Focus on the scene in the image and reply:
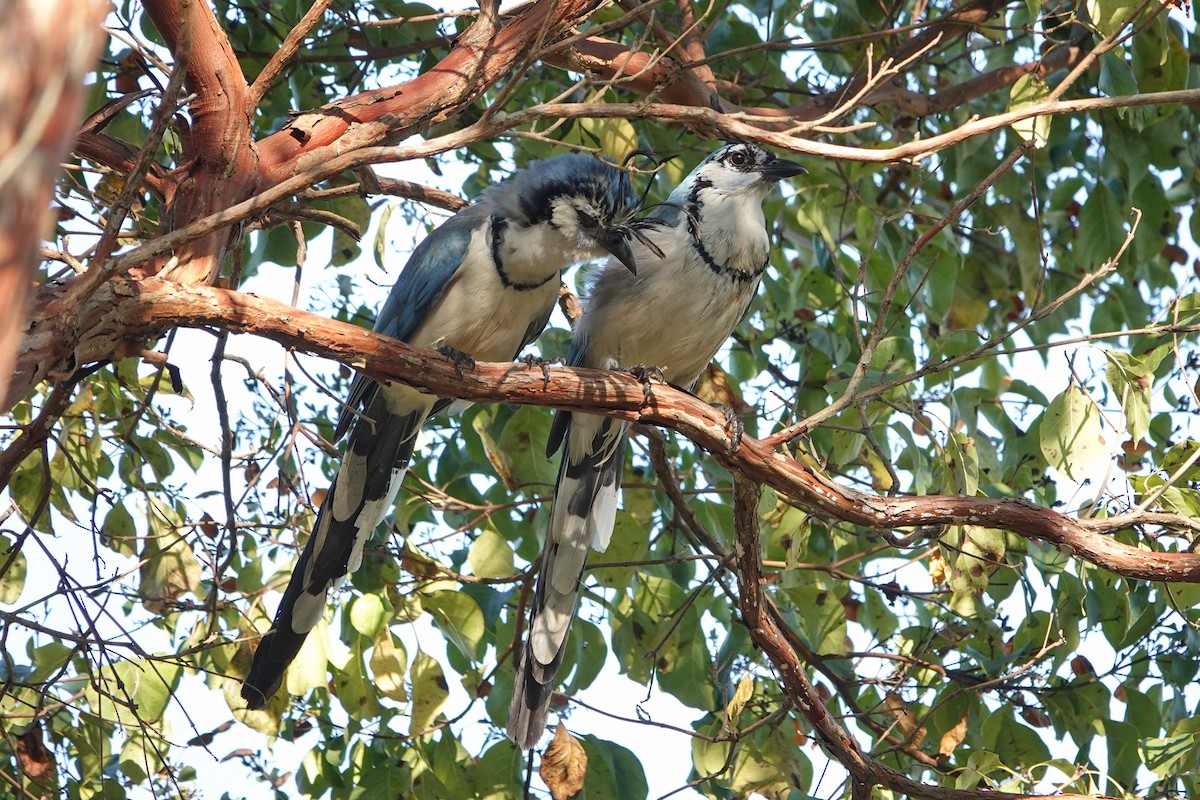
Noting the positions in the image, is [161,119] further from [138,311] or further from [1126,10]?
[1126,10]

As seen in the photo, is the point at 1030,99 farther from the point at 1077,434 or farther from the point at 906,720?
the point at 906,720

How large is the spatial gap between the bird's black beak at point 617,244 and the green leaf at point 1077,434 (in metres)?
1.38

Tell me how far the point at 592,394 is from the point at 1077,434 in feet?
3.79

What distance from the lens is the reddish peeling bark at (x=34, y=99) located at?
724 millimetres

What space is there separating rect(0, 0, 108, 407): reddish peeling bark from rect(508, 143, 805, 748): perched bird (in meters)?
2.79

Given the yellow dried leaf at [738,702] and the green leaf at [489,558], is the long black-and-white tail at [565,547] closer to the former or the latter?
the green leaf at [489,558]

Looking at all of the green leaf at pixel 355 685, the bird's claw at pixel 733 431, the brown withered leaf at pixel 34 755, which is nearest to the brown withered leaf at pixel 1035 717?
the bird's claw at pixel 733 431

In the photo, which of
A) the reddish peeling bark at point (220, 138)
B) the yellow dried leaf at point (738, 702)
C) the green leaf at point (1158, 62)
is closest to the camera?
Result: the reddish peeling bark at point (220, 138)

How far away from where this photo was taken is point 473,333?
138 inches

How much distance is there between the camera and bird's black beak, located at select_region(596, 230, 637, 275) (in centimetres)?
349

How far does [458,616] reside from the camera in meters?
3.23

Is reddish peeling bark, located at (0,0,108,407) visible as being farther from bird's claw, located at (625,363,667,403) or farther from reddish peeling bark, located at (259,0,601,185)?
bird's claw, located at (625,363,667,403)

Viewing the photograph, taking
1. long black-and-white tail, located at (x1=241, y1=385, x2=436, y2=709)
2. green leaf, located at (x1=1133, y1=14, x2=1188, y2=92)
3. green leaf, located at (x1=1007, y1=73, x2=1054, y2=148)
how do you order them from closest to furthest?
green leaf, located at (x1=1007, y1=73, x2=1054, y2=148)
long black-and-white tail, located at (x1=241, y1=385, x2=436, y2=709)
green leaf, located at (x1=1133, y1=14, x2=1188, y2=92)

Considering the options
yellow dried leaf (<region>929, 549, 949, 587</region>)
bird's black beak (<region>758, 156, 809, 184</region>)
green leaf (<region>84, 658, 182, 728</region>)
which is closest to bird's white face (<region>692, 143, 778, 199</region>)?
bird's black beak (<region>758, 156, 809, 184</region>)
